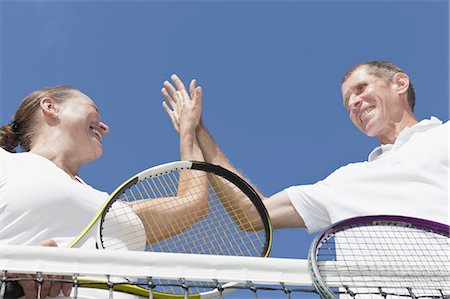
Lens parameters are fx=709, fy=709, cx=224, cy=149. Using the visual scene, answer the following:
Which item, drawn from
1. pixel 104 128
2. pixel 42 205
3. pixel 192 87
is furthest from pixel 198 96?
pixel 42 205

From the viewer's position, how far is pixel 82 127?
354 cm

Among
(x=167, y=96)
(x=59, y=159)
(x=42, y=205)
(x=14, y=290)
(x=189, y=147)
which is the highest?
(x=167, y=96)

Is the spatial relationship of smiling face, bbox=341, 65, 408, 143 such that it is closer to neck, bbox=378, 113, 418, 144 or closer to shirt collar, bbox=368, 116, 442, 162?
neck, bbox=378, 113, 418, 144

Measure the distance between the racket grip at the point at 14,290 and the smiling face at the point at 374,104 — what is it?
7.49ft

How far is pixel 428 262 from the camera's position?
2941mm

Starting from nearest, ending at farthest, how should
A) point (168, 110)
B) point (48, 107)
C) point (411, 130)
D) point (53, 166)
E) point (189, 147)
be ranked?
point (53, 166), point (48, 107), point (411, 130), point (189, 147), point (168, 110)

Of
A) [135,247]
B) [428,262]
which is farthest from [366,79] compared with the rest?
[135,247]

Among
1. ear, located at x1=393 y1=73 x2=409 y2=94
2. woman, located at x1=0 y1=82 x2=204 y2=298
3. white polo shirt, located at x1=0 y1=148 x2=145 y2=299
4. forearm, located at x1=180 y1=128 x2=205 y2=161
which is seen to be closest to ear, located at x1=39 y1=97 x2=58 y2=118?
woman, located at x1=0 y1=82 x2=204 y2=298

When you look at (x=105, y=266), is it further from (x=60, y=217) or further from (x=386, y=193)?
(x=386, y=193)

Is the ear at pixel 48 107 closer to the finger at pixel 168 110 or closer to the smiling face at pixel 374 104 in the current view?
the finger at pixel 168 110

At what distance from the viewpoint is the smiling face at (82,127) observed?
3479mm

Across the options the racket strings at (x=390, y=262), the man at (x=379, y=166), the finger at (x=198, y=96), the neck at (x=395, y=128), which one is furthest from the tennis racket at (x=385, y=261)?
the finger at (x=198, y=96)

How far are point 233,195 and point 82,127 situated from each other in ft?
2.71

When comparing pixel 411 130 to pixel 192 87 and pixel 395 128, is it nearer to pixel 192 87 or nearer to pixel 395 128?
pixel 395 128
